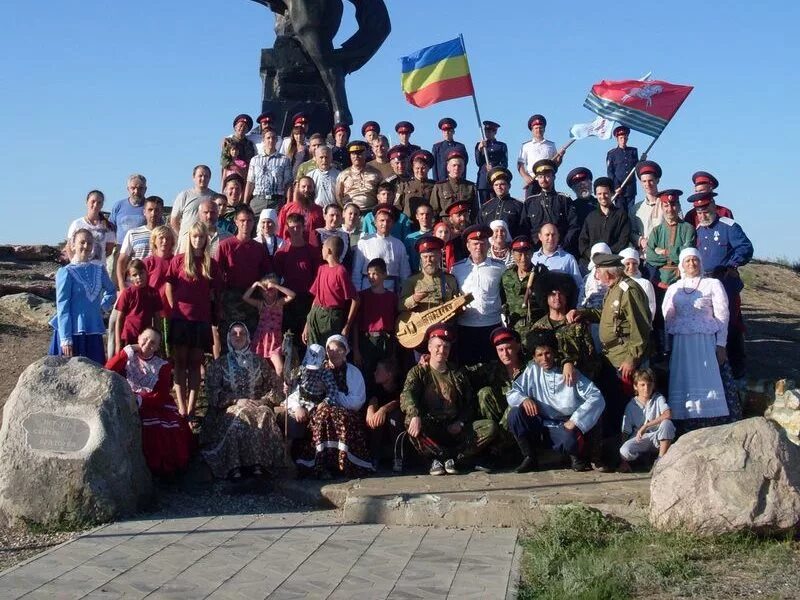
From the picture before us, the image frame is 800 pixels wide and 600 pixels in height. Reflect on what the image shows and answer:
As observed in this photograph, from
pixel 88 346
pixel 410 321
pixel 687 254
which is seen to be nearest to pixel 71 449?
pixel 88 346

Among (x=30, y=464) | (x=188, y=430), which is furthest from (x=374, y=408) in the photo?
Result: (x=30, y=464)

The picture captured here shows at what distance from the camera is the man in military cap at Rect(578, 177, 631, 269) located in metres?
9.34

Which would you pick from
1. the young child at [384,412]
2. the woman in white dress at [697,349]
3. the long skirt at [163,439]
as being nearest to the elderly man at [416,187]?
the young child at [384,412]

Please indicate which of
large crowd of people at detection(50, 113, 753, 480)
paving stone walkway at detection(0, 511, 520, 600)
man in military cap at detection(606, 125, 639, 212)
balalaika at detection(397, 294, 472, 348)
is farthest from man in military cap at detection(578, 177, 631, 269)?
paving stone walkway at detection(0, 511, 520, 600)

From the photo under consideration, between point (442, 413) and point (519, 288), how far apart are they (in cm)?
129

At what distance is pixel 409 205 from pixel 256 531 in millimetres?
4519

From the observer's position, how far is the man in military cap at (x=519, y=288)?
842 cm

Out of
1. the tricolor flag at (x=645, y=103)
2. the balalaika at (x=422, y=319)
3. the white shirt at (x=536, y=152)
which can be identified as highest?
the tricolor flag at (x=645, y=103)

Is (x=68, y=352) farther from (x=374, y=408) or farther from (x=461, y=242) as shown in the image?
(x=461, y=242)

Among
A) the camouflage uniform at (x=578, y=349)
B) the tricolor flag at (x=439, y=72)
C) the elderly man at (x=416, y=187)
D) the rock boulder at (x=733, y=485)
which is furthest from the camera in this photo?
the tricolor flag at (x=439, y=72)

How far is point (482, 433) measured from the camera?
7.79 meters

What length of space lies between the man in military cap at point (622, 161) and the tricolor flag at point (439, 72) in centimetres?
171

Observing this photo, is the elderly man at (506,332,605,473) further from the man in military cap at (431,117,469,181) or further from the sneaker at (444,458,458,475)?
the man in military cap at (431,117,469,181)

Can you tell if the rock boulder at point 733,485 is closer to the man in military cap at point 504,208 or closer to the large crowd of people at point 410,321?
A: the large crowd of people at point 410,321
